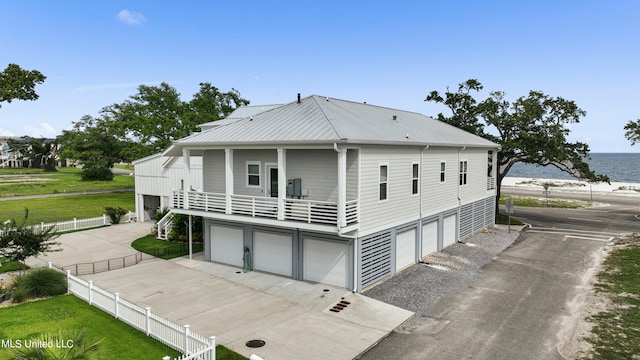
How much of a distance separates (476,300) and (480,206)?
14709 mm

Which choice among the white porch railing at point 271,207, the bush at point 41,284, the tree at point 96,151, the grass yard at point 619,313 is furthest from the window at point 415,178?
the tree at point 96,151

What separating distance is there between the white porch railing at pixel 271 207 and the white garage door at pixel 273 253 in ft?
4.65

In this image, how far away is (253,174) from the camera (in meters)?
19.8

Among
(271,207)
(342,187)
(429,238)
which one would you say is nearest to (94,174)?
(271,207)

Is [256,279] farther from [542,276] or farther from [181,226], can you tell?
[542,276]

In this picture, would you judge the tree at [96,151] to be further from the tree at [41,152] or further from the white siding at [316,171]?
the white siding at [316,171]

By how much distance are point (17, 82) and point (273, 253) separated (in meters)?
22.9

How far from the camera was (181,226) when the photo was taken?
26.2 meters

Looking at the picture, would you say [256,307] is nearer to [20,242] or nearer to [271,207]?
[271,207]

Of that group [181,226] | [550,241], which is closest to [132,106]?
[181,226]

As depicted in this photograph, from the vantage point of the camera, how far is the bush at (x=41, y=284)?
15.7 m

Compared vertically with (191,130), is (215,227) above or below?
below

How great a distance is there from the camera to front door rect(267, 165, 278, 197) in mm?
19109

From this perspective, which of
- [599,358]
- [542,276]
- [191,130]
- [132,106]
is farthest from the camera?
[132,106]
